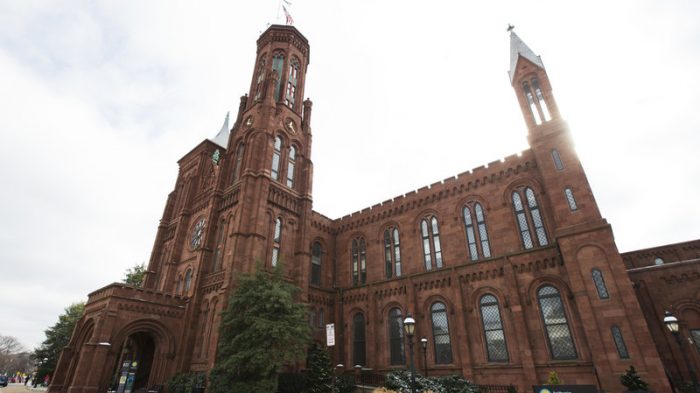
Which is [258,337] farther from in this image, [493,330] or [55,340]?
[55,340]

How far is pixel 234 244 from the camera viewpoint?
73.7 ft

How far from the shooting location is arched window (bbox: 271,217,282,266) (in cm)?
2541

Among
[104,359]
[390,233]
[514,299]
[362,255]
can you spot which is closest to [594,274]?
[514,299]

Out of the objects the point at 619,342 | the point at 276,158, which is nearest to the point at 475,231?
the point at 619,342

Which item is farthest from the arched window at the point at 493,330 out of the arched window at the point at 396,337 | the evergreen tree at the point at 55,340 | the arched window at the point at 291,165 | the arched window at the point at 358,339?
the evergreen tree at the point at 55,340

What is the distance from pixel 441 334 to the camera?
21.8 metres

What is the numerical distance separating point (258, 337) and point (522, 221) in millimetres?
16791

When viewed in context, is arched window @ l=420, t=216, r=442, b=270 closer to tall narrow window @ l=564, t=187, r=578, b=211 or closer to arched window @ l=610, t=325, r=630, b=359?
tall narrow window @ l=564, t=187, r=578, b=211

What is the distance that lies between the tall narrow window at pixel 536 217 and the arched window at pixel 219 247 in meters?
21.1

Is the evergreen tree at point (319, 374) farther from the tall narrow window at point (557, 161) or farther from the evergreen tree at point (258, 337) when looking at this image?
the tall narrow window at point (557, 161)

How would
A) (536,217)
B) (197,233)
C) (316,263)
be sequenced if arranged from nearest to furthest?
(536,217) → (197,233) → (316,263)

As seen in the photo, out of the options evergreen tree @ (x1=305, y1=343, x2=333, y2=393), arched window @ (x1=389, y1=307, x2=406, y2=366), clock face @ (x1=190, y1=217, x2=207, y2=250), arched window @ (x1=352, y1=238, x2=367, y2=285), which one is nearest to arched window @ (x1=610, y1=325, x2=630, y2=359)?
arched window @ (x1=389, y1=307, x2=406, y2=366)

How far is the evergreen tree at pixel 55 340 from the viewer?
40.4 m

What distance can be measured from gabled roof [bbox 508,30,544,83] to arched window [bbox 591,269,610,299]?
1359cm
